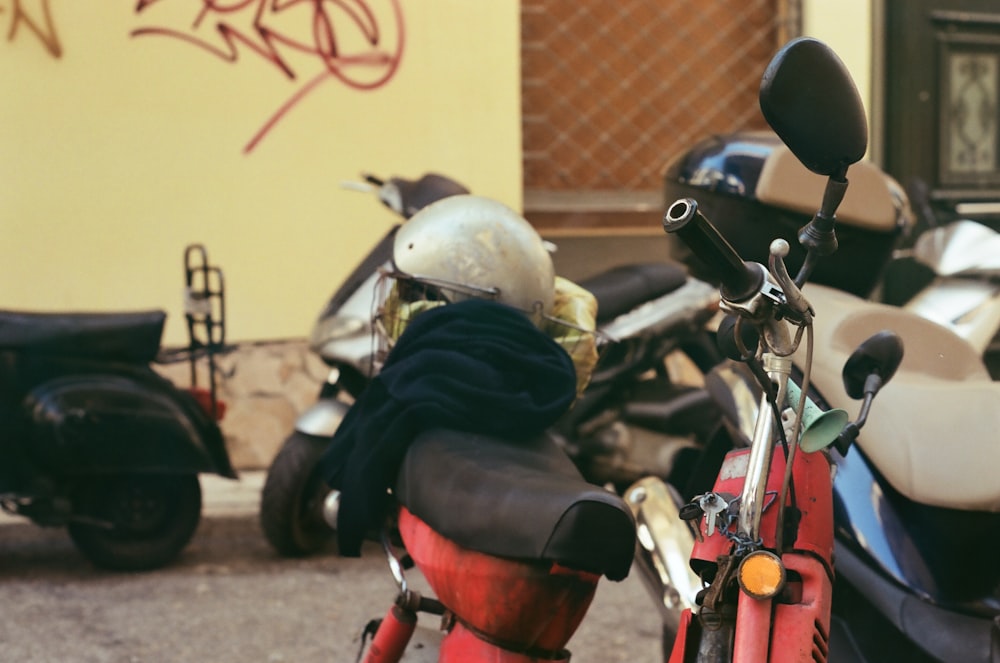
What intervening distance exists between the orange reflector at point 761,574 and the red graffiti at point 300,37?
4971 millimetres

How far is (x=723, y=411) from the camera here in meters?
2.72

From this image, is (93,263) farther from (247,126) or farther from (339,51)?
(339,51)

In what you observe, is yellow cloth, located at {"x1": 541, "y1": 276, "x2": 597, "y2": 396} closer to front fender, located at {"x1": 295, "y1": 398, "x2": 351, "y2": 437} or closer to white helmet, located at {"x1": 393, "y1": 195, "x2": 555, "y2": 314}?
white helmet, located at {"x1": 393, "y1": 195, "x2": 555, "y2": 314}

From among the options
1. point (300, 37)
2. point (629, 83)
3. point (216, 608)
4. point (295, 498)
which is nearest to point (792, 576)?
point (216, 608)

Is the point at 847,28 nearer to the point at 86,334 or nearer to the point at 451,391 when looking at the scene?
the point at 86,334

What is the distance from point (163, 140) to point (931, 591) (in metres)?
4.73

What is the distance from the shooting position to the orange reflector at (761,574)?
1.69 m

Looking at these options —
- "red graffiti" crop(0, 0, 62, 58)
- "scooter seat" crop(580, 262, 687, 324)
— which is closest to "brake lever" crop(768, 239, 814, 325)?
"scooter seat" crop(580, 262, 687, 324)

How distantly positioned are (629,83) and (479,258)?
4.69 meters

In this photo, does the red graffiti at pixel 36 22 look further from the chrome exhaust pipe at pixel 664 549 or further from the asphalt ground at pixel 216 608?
the chrome exhaust pipe at pixel 664 549

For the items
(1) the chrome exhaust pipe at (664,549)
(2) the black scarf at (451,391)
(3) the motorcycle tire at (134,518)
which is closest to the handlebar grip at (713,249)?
(2) the black scarf at (451,391)

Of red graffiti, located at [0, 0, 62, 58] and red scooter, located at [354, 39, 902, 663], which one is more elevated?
red graffiti, located at [0, 0, 62, 58]

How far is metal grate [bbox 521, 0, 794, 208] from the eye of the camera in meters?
6.88

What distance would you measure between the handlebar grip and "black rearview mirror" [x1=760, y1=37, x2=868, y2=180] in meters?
0.16
